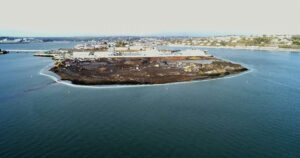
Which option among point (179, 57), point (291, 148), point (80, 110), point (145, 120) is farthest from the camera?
point (179, 57)

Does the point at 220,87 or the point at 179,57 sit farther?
the point at 179,57

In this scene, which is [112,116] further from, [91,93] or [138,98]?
[91,93]

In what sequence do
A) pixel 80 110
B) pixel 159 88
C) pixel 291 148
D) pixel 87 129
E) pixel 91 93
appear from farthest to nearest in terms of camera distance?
pixel 159 88, pixel 91 93, pixel 80 110, pixel 87 129, pixel 291 148

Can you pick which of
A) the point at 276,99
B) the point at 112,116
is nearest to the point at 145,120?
the point at 112,116

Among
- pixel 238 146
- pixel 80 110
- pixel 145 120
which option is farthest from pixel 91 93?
pixel 238 146

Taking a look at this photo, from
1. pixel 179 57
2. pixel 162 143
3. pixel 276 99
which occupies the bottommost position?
pixel 162 143

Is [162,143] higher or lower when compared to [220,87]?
lower
